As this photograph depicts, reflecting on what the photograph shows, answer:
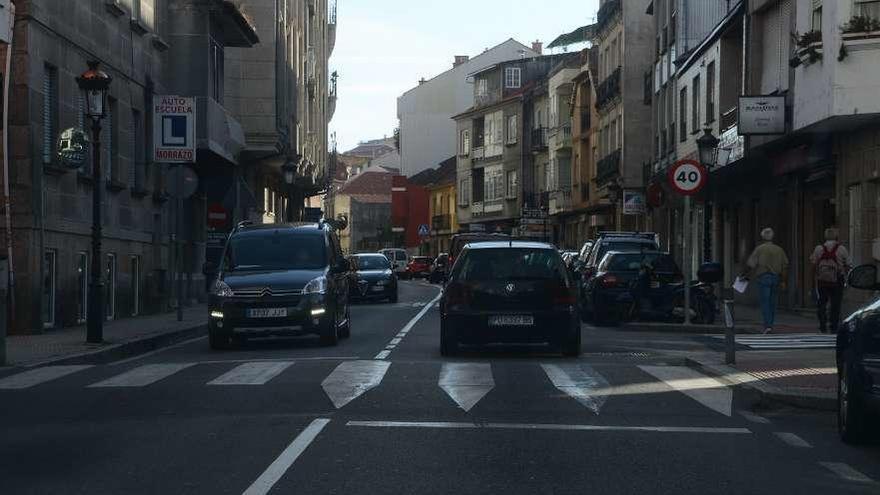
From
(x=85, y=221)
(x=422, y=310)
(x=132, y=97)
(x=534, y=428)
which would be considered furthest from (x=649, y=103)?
(x=534, y=428)

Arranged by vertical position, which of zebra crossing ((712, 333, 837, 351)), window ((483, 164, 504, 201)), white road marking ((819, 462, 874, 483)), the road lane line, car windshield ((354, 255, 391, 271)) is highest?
window ((483, 164, 504, 201))

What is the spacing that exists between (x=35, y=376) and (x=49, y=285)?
30.8ft

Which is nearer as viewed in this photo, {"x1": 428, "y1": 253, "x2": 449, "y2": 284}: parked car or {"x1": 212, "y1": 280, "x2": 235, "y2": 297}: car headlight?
{"x1": 212, "y1": 280, "x2": 235, "y2": 297}: car headlight

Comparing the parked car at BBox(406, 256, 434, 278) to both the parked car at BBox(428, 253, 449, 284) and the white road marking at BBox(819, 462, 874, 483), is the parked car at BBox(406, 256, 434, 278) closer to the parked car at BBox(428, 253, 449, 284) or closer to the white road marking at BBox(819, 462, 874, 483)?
the parked car at BBox(428, 253, 449, 284)

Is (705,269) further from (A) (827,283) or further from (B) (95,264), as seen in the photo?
(B) (95,264)

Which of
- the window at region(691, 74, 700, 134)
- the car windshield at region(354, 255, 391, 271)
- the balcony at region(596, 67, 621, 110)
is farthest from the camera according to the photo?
the balcony at region(596, 67, 621, 110)

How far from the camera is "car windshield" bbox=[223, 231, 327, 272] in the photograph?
21234mm

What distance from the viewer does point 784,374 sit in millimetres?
14742

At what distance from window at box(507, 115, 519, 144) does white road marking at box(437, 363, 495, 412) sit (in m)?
73.3

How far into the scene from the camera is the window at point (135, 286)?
102 ft

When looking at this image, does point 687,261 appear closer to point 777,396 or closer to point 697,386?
point 697,386

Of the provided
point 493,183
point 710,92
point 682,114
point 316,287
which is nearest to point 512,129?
point 493,183

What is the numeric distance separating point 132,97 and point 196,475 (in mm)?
24011

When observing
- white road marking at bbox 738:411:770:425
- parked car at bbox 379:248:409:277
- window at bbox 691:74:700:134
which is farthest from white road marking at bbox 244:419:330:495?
parked car at bbox 379:248:409:277
